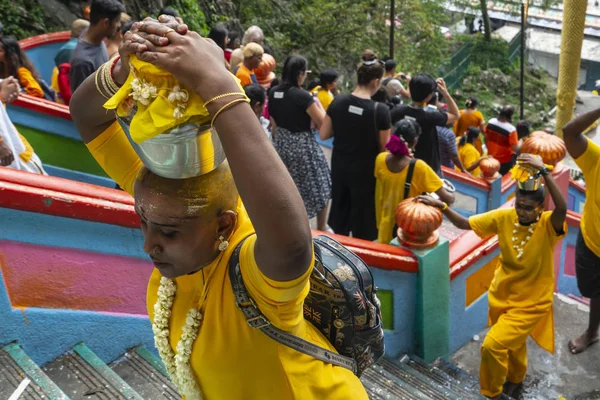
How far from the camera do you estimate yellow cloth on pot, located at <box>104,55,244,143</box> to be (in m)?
1.38

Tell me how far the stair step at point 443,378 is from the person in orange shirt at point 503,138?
5.22 m

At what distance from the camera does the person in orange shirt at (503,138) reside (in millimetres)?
8898

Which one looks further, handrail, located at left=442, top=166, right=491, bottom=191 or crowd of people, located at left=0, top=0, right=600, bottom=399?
handrail, located at left=442, top=166, right=491, bottom=191

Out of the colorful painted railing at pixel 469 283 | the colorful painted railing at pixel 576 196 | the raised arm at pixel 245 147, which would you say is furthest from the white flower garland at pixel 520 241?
the colorful painted railing at pixel 576 196

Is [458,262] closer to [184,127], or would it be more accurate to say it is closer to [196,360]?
[196,360]

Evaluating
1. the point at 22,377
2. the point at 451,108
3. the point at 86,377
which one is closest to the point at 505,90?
the point at 451,108

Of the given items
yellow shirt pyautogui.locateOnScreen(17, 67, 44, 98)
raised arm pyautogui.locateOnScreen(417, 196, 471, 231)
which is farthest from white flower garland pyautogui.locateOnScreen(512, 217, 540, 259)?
yellow shirt pyautogui.locateOnScreen(17, 67, 44, 98)

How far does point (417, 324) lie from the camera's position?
4.31m

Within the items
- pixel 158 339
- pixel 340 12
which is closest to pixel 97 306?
pixel 158 339

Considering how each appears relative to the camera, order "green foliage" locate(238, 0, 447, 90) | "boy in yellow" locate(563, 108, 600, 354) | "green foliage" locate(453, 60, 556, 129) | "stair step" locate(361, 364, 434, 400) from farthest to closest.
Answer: "green foliage" locate(453, 60, 556, 129) → "green foliage" locate(238, 0, 447, 90) → "boy in yellow" locate(563, 108, 600, 354) → "stair step" locate(361, 364, 434, 400)

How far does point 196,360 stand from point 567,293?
19.1 feet

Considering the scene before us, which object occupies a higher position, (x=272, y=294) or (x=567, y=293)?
(x=272, y=294)

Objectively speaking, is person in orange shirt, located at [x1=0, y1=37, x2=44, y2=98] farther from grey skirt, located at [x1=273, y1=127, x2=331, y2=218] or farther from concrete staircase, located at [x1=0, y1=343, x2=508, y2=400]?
concrete staircase, located at [x1=0, y1=343, x2=508, y2=400]

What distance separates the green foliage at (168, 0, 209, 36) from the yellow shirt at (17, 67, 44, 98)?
6161 mm
